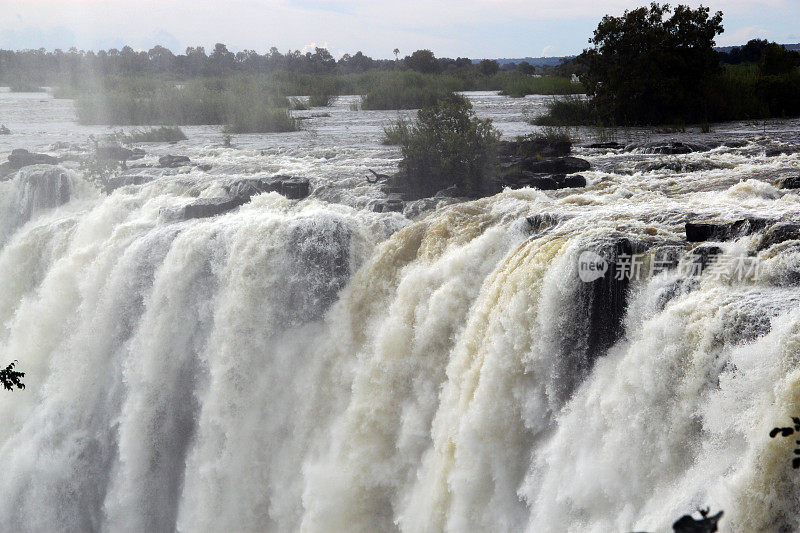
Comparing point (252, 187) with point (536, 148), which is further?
point (536, 148)

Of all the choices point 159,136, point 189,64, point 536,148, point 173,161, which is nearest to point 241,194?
point 173,161

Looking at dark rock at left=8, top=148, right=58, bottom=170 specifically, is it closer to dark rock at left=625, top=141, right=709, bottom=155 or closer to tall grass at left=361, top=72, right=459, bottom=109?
tall grass at left=361, top=72, right=459, bottom=109

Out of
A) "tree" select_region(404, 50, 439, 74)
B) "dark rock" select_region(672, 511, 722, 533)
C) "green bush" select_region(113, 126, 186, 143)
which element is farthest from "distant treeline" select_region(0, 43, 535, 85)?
"dark rock" select_region(672, 511, 722, 533)

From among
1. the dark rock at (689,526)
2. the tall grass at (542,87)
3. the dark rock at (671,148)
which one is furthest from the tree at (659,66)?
the dark rock at (689,526)

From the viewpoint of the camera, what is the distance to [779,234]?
23.6ft

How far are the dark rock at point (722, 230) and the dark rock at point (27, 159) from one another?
58.7 ft

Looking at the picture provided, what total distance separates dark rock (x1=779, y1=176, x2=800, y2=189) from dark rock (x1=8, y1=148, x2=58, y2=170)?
18.0 meters

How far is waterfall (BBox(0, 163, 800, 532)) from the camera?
5.64m

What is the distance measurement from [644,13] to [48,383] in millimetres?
18095

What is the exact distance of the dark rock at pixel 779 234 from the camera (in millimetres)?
7047

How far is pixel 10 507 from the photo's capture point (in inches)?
454

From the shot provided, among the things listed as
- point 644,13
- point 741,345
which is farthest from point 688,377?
point 644,13

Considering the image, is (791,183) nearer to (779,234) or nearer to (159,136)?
(779,234)

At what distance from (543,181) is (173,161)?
1028 cm
